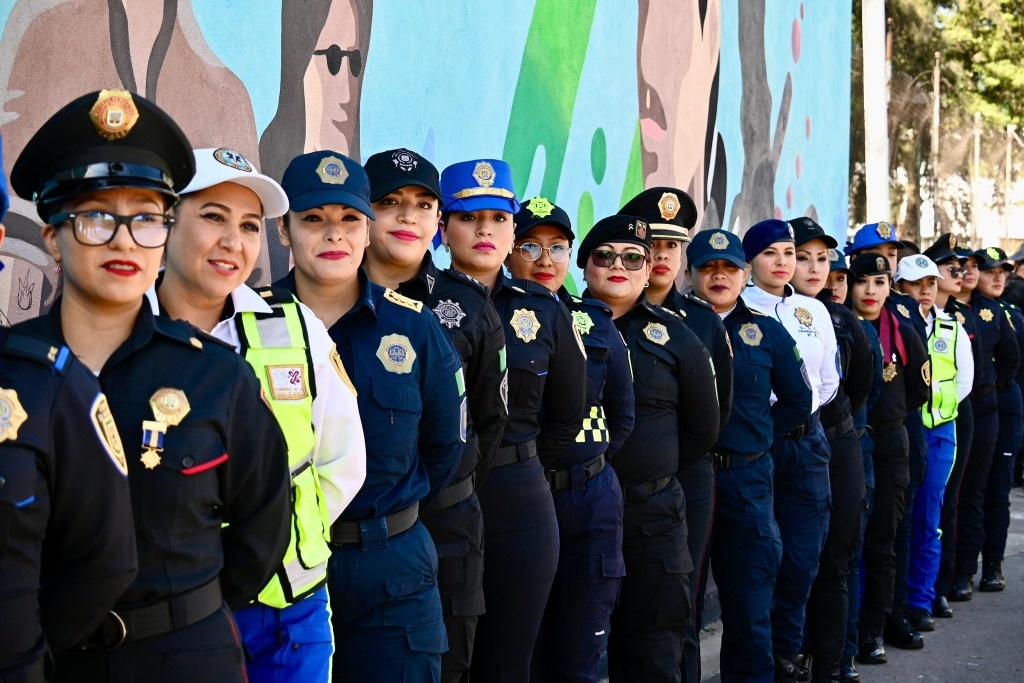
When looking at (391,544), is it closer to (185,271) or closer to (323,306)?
(323,306)

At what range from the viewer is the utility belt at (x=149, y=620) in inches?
83.7

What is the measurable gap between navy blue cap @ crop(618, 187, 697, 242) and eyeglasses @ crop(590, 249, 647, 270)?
0.49 metres

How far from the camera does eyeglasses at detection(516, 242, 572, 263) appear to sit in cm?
432

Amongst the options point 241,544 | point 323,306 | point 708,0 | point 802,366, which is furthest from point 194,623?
point 708,0

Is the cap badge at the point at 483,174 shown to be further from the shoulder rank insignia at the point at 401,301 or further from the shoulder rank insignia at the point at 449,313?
the shoulder rank insignia at the point at 401,301

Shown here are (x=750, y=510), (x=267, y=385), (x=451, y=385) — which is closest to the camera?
(x=267, y=385)

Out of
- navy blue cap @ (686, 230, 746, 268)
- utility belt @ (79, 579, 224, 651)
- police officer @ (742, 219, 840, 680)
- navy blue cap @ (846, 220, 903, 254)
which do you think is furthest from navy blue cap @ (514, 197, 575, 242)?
navy blue cap @ (846, 220, 903, 254)

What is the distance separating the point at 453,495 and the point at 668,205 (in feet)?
7.57

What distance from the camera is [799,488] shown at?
5547 millimetres

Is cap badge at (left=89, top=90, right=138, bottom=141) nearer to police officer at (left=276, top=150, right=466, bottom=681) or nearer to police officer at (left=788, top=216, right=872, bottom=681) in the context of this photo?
police officer at (left=276, top=150, right=466, bottom=681)

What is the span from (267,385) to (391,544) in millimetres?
→ 573

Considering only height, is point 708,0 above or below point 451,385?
above

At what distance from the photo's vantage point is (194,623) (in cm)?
221

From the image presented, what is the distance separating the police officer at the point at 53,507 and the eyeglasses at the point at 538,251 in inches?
94.9
